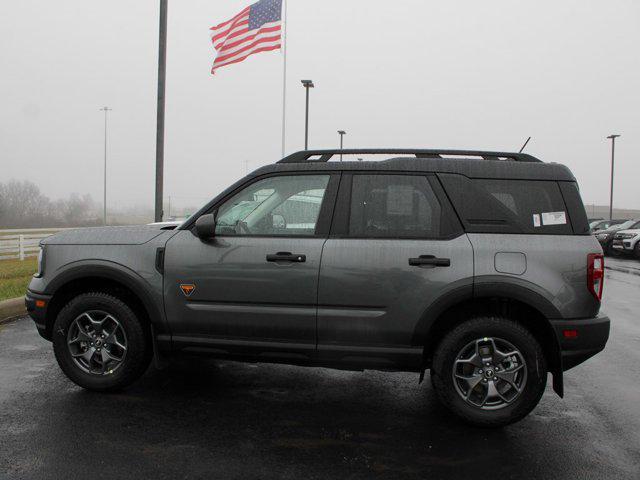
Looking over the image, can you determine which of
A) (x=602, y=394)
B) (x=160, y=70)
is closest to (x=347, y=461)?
(x=602, y=394)

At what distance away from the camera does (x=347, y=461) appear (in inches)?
132

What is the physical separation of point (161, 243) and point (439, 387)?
2.29 meters

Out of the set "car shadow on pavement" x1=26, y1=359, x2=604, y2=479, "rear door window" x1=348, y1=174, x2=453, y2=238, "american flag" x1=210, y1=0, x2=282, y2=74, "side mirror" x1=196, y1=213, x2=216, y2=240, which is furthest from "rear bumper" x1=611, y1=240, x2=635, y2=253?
"side mirror" x1=196, y1=213, x2=216, y2=240

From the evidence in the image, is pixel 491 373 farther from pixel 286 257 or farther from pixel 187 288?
pixel 187 288

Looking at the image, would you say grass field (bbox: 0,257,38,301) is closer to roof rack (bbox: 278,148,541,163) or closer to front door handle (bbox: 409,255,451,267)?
roof rack (bbox: 278,148,541,163)

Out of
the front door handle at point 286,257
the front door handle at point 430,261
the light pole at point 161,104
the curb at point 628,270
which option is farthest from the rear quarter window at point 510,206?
the curb at point 628,270

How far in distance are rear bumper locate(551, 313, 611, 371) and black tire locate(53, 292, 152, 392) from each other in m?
3.03

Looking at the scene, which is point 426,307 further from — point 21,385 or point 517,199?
point 21,385

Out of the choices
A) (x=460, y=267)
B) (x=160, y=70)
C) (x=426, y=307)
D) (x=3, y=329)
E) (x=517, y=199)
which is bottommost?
(x=3, y=329)

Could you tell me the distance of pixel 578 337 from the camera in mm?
3824

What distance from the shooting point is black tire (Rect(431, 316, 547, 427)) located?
3848 mm

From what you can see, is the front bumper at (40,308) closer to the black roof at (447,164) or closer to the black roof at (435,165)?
the black roof at (435,165)

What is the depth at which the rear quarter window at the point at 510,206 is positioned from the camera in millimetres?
3920

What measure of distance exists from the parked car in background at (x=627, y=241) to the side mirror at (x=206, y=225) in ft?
70.8
